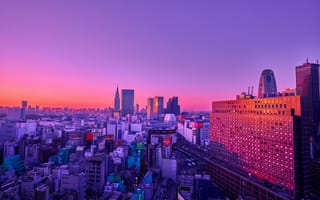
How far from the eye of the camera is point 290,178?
415 inches

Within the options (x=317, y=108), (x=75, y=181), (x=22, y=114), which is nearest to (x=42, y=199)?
(x=75, y=181)

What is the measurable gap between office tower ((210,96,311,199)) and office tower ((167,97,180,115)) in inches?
2169

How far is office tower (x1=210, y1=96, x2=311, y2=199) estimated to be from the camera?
34.8 ft

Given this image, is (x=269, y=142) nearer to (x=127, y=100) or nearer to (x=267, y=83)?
(x=267, y=83)

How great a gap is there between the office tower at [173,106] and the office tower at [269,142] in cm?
5510

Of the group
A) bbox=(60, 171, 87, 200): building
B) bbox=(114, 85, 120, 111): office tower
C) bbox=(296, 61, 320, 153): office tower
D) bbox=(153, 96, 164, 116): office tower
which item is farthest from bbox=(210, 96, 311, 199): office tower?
bbox=(114, 85, 120, 111): office tower

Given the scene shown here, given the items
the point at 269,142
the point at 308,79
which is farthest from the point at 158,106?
the point at 269,142

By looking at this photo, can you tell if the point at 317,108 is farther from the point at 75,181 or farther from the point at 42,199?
the point at 42,199

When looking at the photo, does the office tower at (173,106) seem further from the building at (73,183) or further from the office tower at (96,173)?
the building at (73,183)

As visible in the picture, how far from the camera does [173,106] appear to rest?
2849 inches

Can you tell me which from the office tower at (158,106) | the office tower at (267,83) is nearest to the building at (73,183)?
the office tower at (267,83)

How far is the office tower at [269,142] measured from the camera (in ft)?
34.8

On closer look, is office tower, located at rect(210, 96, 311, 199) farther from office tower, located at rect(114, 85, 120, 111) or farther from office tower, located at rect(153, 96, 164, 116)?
office tower, located at rect(114, 85, 120, 111)

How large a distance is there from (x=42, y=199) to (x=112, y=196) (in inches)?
117
